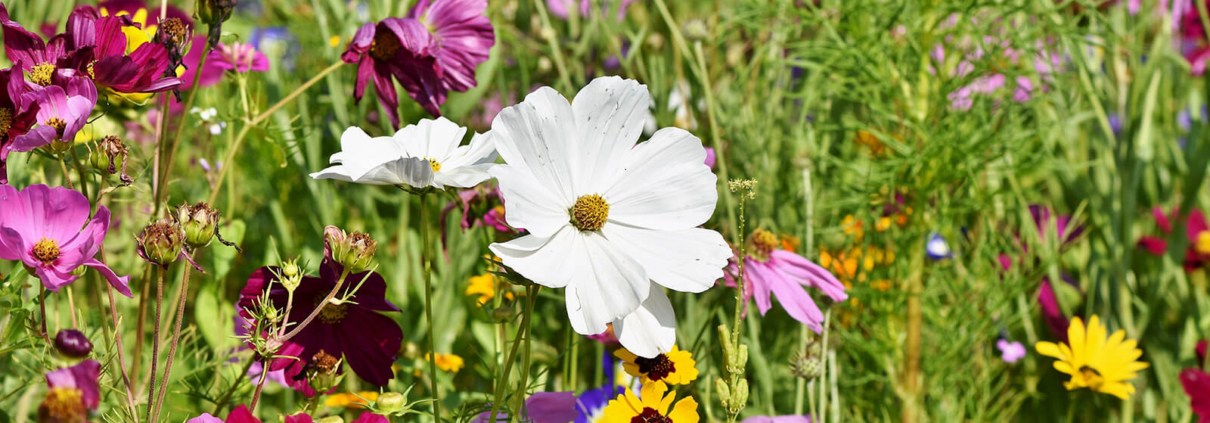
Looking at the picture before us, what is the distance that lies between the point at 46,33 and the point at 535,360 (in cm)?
54

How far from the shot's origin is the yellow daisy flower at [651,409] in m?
Result: 0.51

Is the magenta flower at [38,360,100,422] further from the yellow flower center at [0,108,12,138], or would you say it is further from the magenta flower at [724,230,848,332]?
the magenta flower at [724,230,848,332]

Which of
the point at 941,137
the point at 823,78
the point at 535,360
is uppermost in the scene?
the point at 823,78

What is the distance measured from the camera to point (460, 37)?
2.10ft

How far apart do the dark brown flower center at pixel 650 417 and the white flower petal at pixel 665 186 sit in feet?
0.40

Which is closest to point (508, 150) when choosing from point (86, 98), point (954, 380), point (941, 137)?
point (86, 98)

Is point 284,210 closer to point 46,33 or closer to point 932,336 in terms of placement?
point 46,33

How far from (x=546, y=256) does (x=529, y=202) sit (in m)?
0.03

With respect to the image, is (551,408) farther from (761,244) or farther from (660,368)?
(761,244)

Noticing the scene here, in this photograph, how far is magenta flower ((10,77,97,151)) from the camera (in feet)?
Answer: 1.39

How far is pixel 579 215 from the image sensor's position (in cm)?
46

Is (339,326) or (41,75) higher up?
(41,75)

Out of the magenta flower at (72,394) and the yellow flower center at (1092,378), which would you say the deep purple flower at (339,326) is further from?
the yellow flower center at (1092,378)

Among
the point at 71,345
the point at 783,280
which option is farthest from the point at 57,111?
the point at 783,280
